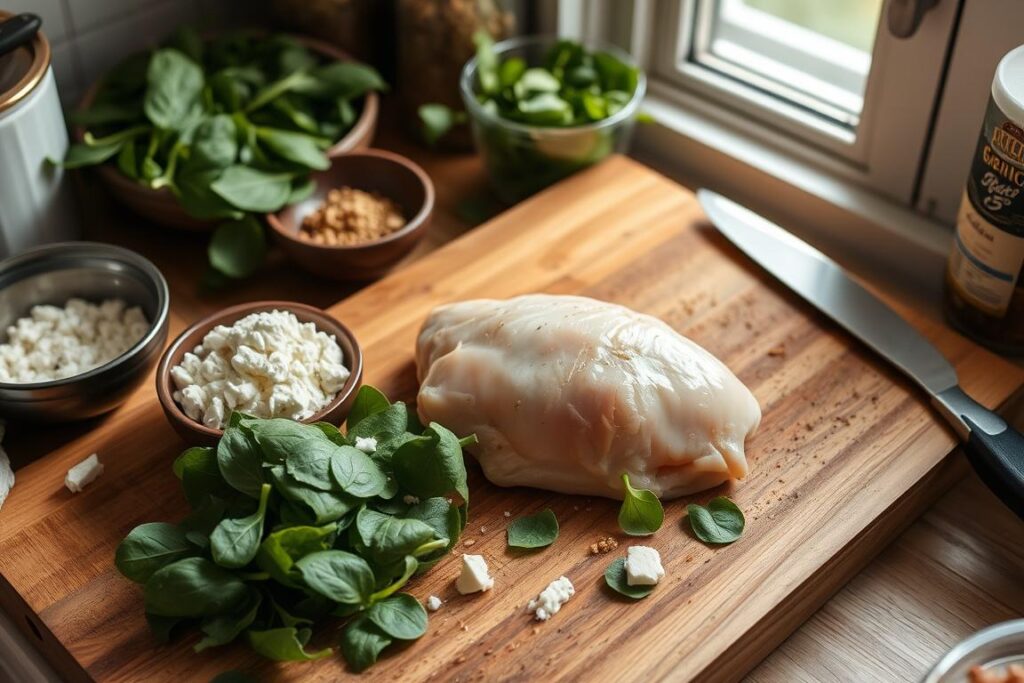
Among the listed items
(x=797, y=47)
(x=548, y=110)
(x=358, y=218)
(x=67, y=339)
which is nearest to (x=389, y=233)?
(x=358, y=218)

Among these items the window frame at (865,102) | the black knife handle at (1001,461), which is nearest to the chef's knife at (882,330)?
the black knife handle at (1001,461)

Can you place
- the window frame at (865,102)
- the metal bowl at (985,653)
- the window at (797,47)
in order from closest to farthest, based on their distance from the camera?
the metal bowl at (985,653) → the window frame at (865,102) → the window at (797,47)

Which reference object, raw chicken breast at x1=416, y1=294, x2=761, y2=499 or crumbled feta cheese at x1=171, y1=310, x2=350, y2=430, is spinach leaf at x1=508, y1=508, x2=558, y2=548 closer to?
raw chicken breast at x1=416, y1=294, x2=761, y2=499

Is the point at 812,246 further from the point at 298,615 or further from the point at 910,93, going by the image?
the point at 298,615

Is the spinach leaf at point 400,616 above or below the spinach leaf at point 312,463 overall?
below

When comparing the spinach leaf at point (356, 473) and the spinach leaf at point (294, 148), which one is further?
the spinach leaf at point (294, 148)

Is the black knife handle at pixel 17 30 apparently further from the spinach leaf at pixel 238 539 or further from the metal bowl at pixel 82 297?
the spinach leaf at pixel 238 539

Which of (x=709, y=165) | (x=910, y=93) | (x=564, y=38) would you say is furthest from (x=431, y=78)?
(x=910, y=93)
